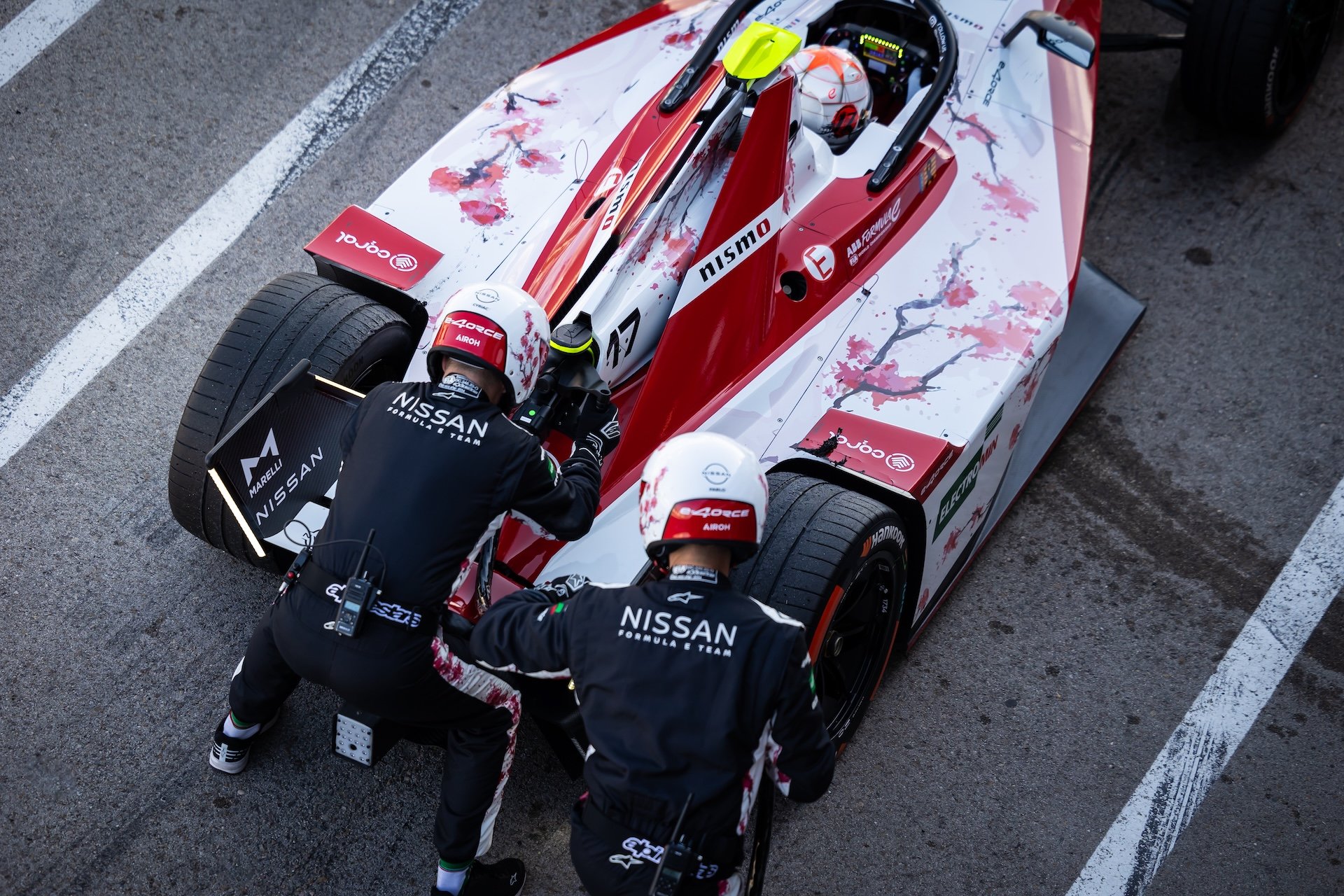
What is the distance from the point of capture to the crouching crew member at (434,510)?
311 centimetres

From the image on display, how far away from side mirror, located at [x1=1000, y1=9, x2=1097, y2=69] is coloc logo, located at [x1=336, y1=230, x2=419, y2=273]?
2657 millimetres

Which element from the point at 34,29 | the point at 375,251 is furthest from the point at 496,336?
the point at 34,29

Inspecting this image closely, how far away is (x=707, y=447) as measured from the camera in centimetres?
293

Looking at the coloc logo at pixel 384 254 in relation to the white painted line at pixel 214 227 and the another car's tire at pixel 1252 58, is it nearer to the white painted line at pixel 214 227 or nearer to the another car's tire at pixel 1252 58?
the white painted line at pixel 214 227

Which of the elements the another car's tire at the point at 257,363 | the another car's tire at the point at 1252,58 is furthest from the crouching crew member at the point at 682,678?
the another car's tire at the point at 1252,58

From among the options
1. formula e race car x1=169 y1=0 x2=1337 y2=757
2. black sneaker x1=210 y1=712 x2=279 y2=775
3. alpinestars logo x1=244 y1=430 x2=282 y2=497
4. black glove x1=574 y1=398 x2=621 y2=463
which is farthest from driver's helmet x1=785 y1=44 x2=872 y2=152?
black sneaker x1=210 y1=712 x2=279 y2=775

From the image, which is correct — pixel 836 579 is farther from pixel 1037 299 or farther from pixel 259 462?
pixel 259 462

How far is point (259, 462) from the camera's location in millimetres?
3572

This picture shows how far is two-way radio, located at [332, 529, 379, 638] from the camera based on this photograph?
307 cm

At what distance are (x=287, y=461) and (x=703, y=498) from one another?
1.50m

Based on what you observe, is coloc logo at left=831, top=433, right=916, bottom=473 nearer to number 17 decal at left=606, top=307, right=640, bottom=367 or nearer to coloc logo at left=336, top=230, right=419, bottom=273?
number 17 decal at left=606, top=307, right=640, bottom=367

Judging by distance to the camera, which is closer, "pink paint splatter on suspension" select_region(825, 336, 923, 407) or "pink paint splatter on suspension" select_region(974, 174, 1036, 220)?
"pink paint splatter on suspension" select_region(825, 336, 923, 407)

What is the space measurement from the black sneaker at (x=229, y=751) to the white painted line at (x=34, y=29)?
12.1 feet

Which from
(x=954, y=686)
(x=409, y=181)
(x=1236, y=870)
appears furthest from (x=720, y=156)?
(x=1236, y=870)
